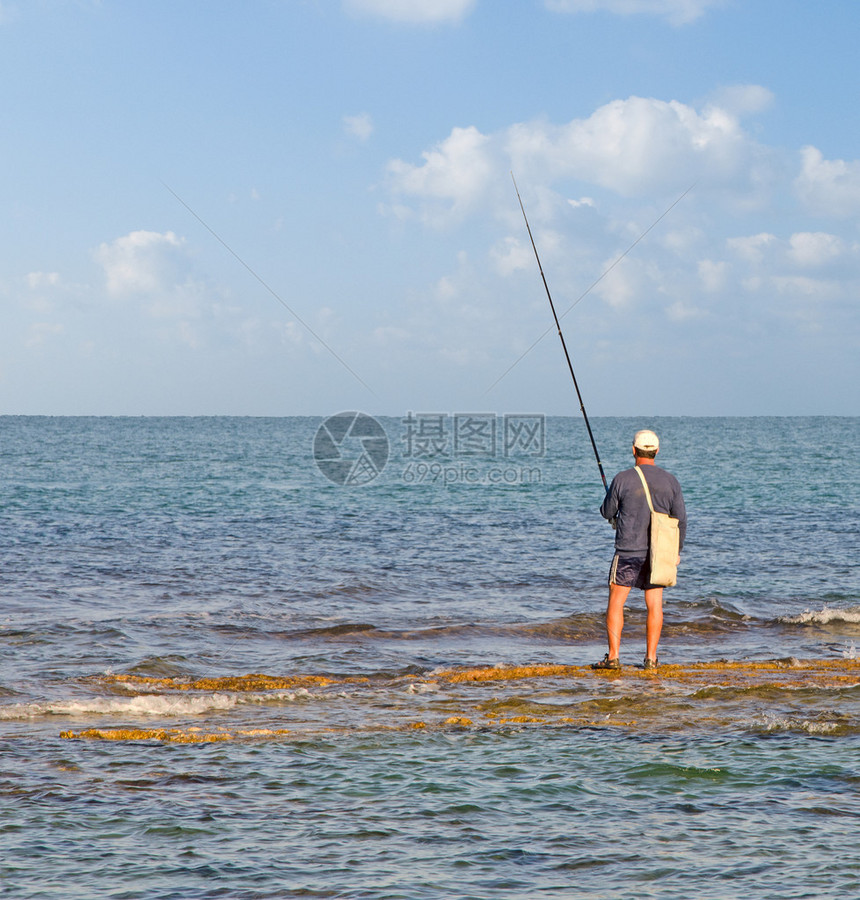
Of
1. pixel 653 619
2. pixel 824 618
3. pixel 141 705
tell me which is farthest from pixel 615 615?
pixel 824 618

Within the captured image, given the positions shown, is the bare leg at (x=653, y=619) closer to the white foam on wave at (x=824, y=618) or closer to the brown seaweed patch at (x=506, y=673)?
the brown seaweed patch at (x=506, y=673)

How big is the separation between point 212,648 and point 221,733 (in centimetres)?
331

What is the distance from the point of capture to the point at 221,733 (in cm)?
604

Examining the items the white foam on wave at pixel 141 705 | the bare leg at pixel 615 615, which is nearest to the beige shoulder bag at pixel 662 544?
the bare leg at pixel 615 615

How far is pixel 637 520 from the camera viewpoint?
7.76 meters

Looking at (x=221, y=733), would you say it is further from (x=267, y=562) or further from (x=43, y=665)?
(x=267, y=562)

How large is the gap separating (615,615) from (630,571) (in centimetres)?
39

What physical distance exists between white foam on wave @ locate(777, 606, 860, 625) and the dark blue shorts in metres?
3.71

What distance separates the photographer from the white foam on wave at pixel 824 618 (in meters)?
10.7

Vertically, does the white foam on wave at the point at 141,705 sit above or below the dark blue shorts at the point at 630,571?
below

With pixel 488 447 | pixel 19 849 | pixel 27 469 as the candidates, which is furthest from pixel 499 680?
pixel 488 447

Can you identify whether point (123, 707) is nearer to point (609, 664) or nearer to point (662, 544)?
point (609, 664)

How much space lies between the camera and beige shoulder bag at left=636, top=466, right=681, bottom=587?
7.71 meters

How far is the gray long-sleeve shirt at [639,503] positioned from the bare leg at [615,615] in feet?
1.09
